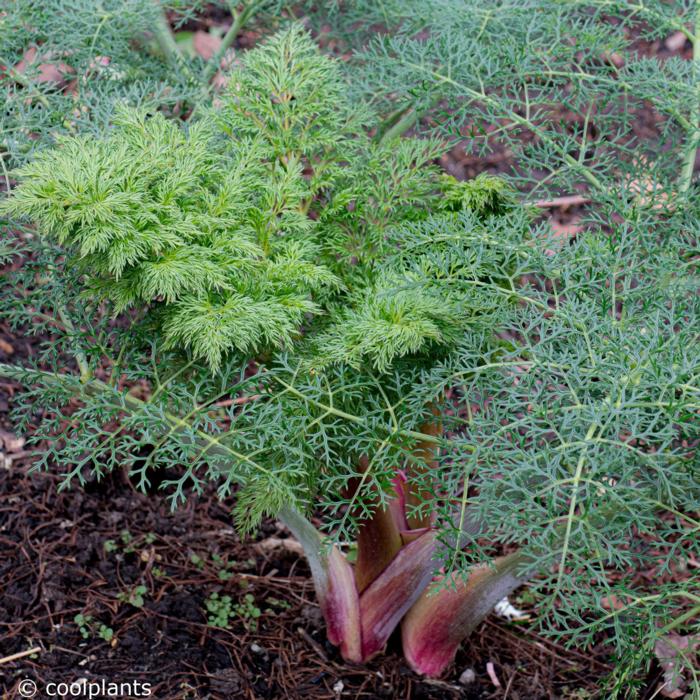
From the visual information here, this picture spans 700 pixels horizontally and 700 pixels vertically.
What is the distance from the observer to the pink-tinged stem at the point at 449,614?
175 cm

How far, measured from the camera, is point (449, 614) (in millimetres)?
1818

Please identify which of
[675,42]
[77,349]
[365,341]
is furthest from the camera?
[675,42]

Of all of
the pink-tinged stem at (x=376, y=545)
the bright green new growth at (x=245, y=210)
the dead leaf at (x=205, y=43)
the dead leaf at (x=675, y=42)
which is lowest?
the dead leaf at (x=675, y=42)

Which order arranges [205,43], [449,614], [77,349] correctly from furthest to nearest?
[205,43], [449,614], [77,349]

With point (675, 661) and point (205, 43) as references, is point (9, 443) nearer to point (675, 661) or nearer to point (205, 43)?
point (675, 661)

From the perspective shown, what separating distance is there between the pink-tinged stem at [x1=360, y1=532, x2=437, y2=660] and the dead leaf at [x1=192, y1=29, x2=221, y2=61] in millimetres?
2648

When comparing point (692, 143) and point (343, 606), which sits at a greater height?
point (692, 143)

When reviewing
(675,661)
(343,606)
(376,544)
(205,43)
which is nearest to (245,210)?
(376,544)

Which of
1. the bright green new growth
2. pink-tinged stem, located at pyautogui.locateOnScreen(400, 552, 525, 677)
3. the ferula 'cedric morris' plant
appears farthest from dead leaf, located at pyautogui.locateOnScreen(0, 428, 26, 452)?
pink-tinged stem, located at pyautogui.locateOnScreen(400, 552, 525, 677)

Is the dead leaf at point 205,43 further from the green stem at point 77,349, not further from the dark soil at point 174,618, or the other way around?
the green stem at point 77,349

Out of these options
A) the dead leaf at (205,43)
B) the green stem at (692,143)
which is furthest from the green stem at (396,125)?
the dead leaf at (205,43)

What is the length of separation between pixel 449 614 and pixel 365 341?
673 mm

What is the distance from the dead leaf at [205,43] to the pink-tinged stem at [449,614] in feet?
8.90

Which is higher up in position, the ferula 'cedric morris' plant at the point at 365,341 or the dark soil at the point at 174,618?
the ferula 'cedric morris' plant at the point at 365,341
